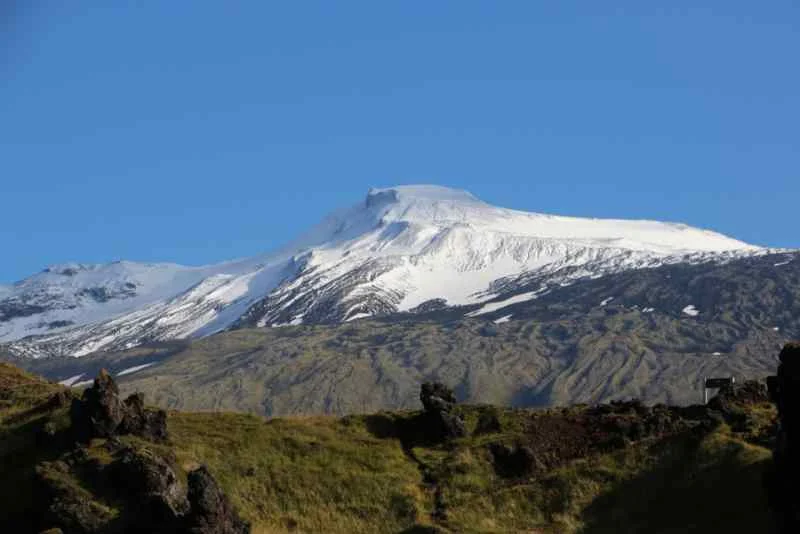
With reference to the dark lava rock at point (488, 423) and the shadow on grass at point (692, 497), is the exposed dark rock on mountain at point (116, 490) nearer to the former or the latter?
the shadow on grass at point (692, 497)

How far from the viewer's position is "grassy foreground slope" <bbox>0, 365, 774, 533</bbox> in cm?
4419

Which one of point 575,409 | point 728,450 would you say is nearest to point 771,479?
point 728,450

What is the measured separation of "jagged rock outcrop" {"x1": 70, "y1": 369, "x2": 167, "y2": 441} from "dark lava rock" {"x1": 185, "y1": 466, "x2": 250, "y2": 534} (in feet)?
21.3

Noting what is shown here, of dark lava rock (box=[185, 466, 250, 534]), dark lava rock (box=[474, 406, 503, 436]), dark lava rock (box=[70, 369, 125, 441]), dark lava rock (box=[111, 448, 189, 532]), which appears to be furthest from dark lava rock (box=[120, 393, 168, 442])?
dark lava rock (box=[474, 406, 503, 436])

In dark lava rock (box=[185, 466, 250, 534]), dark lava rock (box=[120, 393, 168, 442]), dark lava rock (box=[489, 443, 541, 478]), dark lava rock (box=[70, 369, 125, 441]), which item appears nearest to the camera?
dark lava rock (box=[185, 466, 250, 534])

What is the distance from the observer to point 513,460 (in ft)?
163

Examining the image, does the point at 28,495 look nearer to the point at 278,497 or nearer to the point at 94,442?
the point at 94,442

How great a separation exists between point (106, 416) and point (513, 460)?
14.5 m

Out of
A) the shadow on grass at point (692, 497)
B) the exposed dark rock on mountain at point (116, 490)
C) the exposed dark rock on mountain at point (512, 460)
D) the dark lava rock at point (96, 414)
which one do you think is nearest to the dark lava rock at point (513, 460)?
the exposed dark rock on mountain at point (512, 460)

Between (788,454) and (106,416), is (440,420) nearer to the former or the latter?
(106,416)

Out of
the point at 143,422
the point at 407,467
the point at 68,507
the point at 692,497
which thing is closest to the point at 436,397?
the point at 407,467

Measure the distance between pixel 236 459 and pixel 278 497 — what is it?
104 inches

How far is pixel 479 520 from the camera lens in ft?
148

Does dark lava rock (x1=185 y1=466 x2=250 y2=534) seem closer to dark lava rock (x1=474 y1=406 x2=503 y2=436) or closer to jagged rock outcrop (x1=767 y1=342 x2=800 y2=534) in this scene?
dark lava rock (x1=474 y1=406 x2=503 y2=436)
